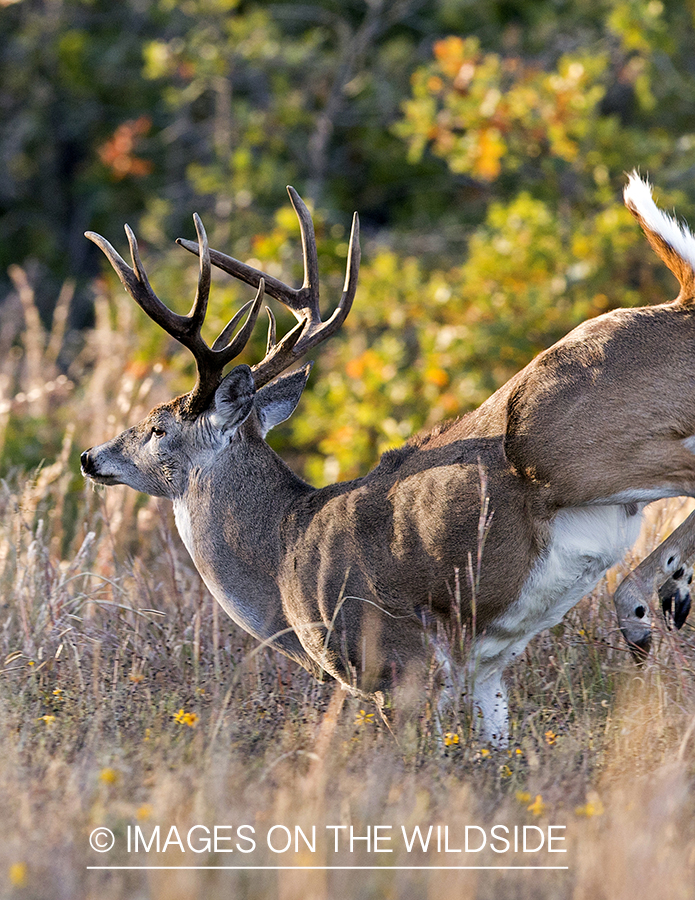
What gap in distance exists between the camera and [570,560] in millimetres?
3766

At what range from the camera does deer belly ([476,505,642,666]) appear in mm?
3770

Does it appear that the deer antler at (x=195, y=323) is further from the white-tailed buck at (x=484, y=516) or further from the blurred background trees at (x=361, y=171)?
the blurred background trees at (x=361, y=171)

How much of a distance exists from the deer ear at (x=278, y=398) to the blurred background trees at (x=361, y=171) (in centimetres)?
250

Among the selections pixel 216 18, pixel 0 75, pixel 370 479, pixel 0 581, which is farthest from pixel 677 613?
pixel 0 75

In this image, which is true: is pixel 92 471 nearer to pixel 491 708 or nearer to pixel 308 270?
pixel 308 270

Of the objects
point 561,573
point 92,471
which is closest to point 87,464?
point 92,471

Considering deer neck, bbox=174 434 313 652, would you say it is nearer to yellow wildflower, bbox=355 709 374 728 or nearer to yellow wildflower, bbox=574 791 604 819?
yellow wildflower, bbox=355 709 374 728

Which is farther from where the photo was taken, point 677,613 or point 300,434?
point 300,434

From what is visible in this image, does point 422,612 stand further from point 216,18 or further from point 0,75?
point 0,75

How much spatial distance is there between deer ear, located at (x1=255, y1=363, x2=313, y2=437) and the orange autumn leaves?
15.4ft

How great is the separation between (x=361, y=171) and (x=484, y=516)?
10.5m

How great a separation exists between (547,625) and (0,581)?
265 centimetres

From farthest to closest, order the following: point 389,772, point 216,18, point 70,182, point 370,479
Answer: point 70,182 → point 216,18 → point 370,479 → point 389,772

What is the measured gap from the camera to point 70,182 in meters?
15.8
